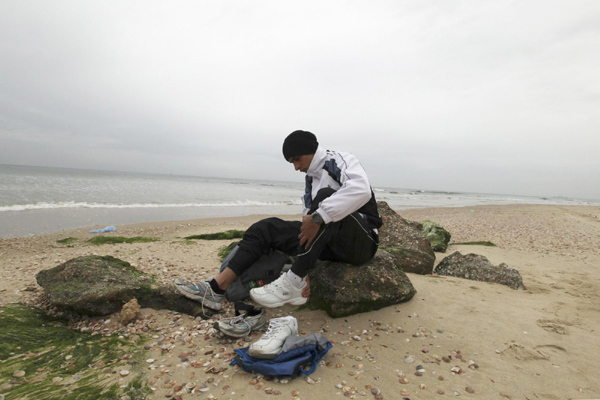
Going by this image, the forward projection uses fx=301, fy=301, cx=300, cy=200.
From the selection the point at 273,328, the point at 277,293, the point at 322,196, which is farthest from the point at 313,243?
the point at 273,328

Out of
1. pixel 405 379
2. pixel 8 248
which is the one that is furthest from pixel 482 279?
pixel 8 248

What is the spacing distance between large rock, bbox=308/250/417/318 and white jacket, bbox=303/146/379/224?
92 cm

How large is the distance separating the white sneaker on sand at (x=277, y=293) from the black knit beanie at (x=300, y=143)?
148cm

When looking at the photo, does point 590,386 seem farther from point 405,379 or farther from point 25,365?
point 25,365

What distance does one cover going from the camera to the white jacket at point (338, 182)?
3.05 metres

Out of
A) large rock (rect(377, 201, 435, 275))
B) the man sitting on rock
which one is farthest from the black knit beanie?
large rock (rect(377, 201, 435, 275))

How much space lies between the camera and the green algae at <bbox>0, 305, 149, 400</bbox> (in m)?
2.33

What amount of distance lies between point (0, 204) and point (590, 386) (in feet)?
72.4

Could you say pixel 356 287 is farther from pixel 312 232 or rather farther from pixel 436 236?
pixel 436 236

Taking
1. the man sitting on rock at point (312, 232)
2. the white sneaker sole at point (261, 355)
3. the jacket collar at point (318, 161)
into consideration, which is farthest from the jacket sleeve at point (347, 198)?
the white sneaker sole at point (261, 355)

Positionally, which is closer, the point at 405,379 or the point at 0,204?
the point at 405,379

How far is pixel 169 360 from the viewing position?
2.80m

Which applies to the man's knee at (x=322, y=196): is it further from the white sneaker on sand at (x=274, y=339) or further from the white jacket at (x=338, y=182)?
the white sneaker on sand at (x=274, y=339)

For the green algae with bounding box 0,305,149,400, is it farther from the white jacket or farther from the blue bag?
the white jacket
